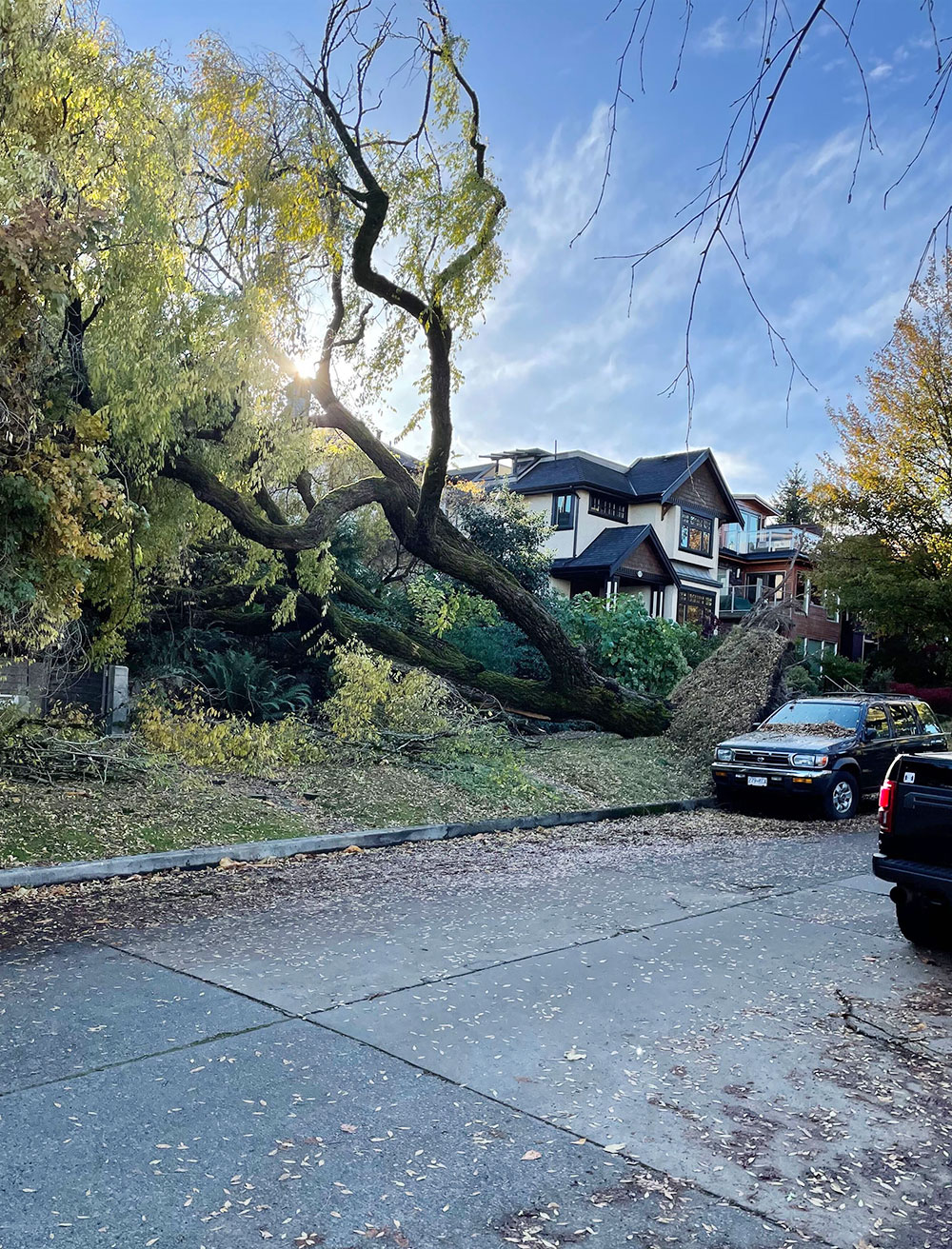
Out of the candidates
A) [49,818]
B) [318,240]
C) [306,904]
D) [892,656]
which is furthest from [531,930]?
[892,656]

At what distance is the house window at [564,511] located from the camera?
40.2m

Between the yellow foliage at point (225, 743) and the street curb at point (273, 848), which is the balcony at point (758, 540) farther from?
the yellow foliage at point (225, 743)

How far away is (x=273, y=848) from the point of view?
9.52m

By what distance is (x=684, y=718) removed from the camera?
17.2 meters

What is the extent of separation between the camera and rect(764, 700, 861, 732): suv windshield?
48.1ft

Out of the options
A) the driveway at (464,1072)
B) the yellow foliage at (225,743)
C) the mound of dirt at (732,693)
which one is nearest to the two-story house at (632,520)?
the mound of dirt at (732,693)

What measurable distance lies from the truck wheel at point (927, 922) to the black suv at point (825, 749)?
6700mm

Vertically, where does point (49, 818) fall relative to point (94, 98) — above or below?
below

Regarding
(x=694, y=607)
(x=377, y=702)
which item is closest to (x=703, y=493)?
(x=694, y=607)

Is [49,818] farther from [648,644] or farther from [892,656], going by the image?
[892,656]

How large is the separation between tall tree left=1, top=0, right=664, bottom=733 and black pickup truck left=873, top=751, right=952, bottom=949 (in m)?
7.55

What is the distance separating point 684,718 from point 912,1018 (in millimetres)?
11890

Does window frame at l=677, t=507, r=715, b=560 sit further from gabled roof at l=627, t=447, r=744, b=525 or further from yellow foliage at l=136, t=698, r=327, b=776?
yellow foliage at l=136, t=698, r=327, b=776

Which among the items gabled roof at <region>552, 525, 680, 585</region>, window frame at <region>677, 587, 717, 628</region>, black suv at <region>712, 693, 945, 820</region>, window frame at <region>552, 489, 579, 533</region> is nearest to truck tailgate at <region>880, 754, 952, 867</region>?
black suv at <region>712, 693, 945, 820</region>
